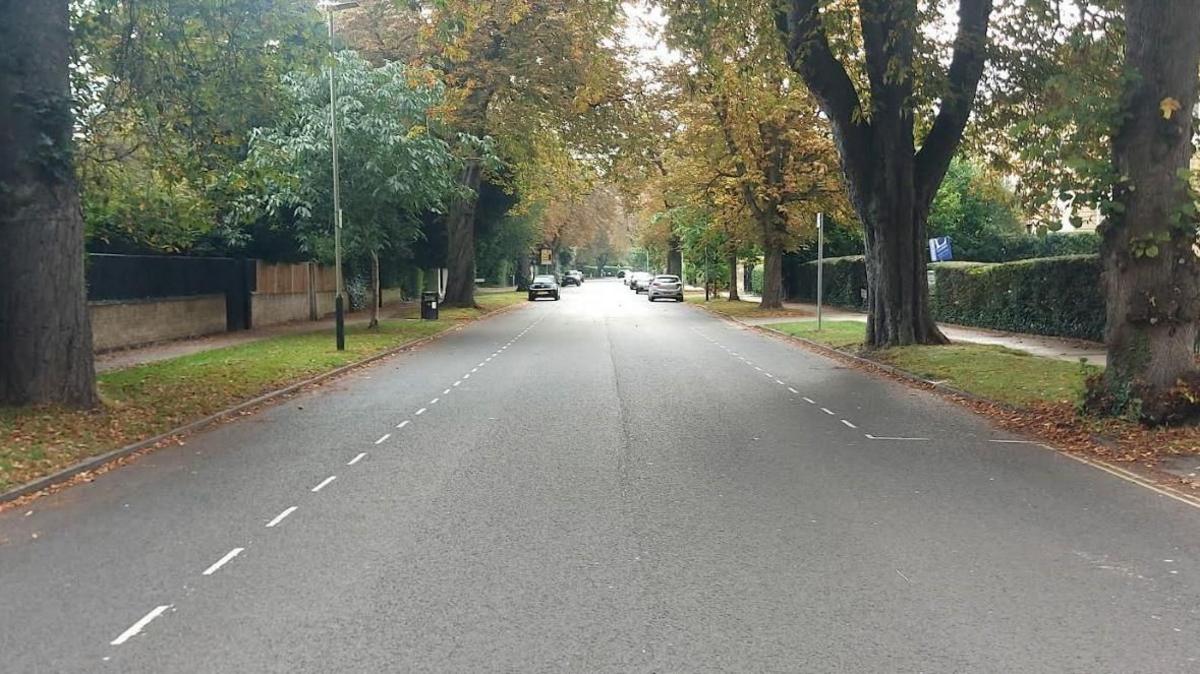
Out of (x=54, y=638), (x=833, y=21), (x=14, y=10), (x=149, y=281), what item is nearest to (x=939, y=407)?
(x=833, y=21)

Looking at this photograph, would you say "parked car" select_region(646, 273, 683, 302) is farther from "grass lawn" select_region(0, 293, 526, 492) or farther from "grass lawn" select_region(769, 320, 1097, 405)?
"grass lawn" select_region(769, 320, 1097, 405)

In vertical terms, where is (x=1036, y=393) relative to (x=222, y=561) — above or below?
above

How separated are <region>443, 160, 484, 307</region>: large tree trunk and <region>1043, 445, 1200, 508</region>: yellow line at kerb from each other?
28.9 metres

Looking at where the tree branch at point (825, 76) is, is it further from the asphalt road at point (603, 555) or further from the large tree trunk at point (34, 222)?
the large tree trunk at point (34, 222)

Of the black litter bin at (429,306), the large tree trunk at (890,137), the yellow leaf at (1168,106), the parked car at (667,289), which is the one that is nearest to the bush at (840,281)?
the parked car at (667,289)

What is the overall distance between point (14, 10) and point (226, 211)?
15587 millimetres

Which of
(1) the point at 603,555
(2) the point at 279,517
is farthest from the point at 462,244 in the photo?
(1) the point at 603,555

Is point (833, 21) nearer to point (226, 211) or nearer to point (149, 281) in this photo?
point (149, 281)

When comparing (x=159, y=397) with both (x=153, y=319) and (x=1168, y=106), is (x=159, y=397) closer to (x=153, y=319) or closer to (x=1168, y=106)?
(x=153, y=319)

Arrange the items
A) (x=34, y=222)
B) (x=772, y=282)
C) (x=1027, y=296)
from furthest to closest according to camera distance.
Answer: (x=772, y=282)
(x=1027, y=296)
(x=34, y=222)

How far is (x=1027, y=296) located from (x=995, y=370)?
27.9 feet

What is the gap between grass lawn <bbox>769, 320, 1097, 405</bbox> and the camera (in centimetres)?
1298

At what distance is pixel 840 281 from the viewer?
3925cm

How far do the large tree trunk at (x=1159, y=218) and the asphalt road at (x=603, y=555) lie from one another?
5.42ft
